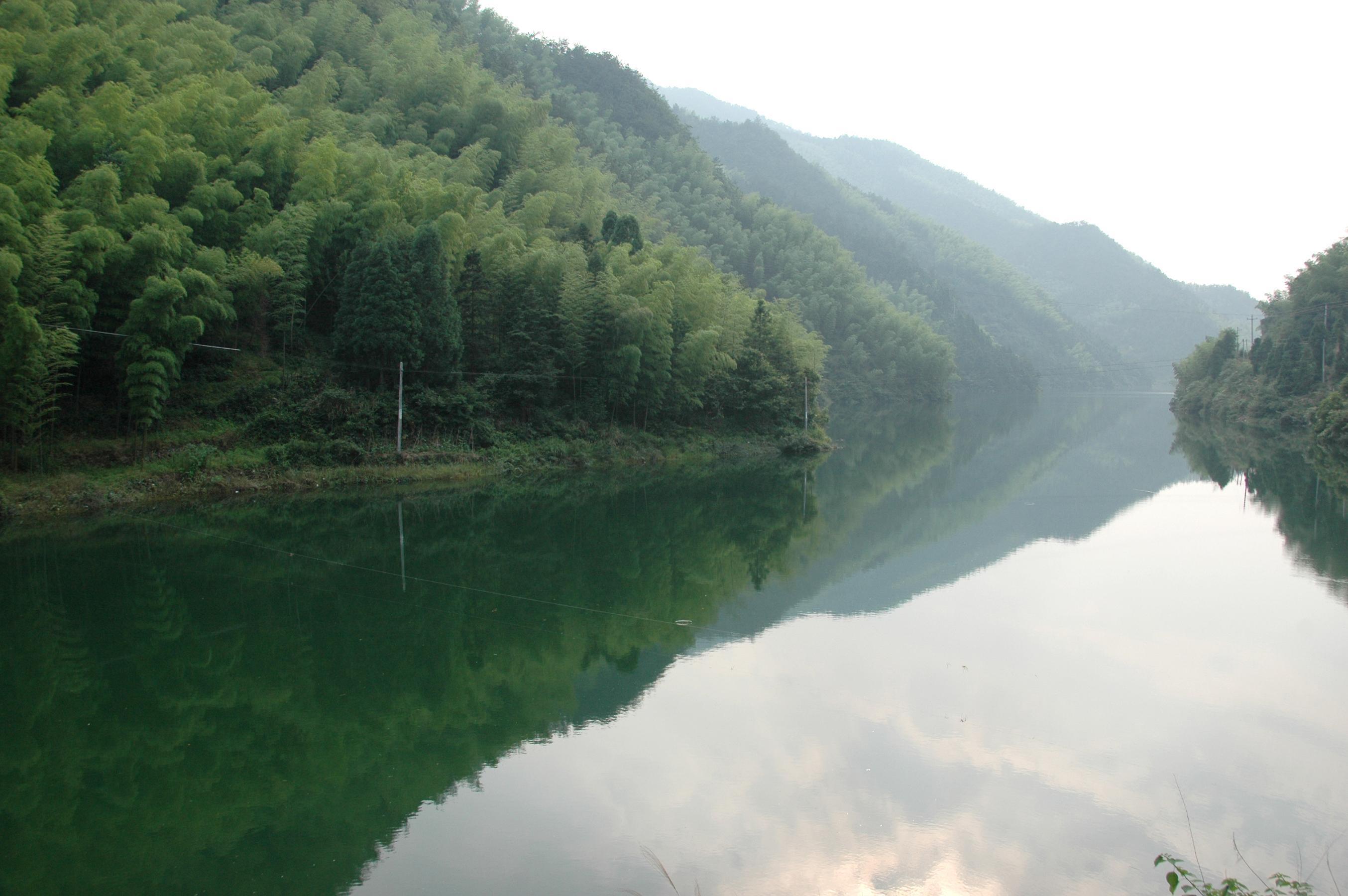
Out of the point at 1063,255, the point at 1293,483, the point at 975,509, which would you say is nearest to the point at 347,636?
the point at 975,509

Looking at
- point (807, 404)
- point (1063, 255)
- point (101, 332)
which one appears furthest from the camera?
point (1063, 255)

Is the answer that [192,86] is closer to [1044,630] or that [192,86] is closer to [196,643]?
[196,643]

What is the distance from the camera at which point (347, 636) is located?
9523mm

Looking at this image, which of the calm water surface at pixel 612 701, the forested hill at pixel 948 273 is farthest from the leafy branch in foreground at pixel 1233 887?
the forested hill at pixel 948 273

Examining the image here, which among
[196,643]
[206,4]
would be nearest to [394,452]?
[196,643]

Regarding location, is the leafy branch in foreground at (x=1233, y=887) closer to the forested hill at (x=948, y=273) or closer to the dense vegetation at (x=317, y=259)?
the dense vegetation at (x=317, y=259)

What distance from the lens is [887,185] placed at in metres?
181

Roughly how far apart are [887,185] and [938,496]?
172297 millimetres

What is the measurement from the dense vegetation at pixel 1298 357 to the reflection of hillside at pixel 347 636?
25861 millimetres

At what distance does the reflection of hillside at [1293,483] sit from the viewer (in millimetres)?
14203

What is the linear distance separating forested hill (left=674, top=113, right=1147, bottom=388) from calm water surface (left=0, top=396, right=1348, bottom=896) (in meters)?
73.4

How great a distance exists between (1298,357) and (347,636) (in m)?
46.4

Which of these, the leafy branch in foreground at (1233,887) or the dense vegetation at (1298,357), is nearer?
the leafy branch in foreground at (1233,887)

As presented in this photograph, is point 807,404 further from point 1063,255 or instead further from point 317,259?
point 1063,255
